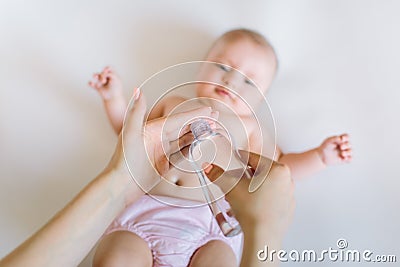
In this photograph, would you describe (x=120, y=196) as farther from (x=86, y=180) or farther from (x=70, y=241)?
(x=86, y=180)

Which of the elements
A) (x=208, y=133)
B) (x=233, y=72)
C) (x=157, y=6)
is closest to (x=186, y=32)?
(x=157, y=6)

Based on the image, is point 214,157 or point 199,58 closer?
point 214,157

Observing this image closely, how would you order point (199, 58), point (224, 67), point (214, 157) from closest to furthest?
point (214, 157) < point (224, 67) < point (199, 58)

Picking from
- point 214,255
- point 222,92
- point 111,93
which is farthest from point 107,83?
point 214,255

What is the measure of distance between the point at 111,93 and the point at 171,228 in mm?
239

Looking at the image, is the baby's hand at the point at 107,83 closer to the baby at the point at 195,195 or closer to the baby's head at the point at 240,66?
the baby at the point at 195,195

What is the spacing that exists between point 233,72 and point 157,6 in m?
0.25

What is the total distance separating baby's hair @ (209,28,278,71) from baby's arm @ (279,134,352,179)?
0.19 m

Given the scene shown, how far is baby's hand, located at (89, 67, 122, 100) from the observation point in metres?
0.91

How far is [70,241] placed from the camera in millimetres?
666

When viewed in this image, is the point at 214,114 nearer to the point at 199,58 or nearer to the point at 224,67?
the point at 224,67

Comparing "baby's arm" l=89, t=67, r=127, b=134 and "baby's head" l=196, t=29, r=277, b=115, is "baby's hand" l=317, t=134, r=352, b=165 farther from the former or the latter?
"baby's arm" l=89, t=67, r=127, b=134

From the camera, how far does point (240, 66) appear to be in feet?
3.21

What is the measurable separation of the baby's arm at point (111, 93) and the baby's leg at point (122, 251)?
0.66ft
